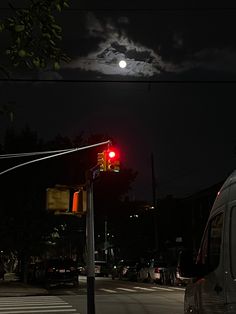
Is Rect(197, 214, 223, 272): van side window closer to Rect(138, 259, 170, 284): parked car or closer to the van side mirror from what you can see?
the van side mirror

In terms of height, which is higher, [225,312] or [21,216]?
[21,216]

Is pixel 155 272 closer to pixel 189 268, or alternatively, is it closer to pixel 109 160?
pixel 109 160

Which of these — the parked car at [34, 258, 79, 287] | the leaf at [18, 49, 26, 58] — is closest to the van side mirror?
the leaf at [18, 49, 26, 58]

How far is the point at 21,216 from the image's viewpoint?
142ft

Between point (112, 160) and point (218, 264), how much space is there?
42.8ft

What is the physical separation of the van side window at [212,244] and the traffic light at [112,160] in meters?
11.9

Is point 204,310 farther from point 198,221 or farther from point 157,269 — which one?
point 198,221

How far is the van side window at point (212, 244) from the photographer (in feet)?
18.1

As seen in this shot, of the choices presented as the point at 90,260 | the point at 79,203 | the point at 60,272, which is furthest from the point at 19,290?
the point at 90,260

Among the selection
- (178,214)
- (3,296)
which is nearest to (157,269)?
(3,296)

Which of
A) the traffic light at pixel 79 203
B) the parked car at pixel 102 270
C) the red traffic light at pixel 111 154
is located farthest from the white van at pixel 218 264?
the parked car at pixel 102 270

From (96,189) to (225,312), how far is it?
1664 inches

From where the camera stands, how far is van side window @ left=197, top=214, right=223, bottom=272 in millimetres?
5512

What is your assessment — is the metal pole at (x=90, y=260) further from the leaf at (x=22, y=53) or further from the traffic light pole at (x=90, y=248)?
the leaf at (x=22, y=53)
